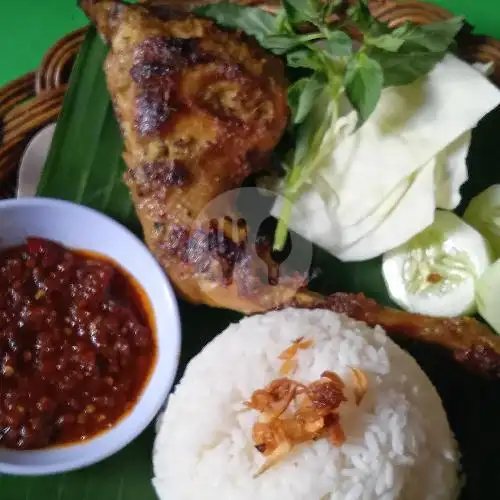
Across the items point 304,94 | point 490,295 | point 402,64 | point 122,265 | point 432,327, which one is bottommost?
point 122,265

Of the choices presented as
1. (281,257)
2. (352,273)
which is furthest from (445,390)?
(281,257)

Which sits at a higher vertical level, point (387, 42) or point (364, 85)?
point (387, 42)

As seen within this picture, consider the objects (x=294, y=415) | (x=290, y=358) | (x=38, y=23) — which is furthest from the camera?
(x=38, y=23)

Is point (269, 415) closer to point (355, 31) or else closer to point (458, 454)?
point (458, 454)

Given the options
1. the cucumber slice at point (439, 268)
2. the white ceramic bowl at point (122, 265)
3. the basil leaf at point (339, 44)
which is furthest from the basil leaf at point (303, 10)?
the white ceramic bowl at point (122, 265)

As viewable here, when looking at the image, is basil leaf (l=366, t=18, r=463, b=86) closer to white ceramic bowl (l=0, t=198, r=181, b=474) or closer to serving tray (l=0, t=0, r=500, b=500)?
serving tray (l=0, t=0, r=500, b=500)

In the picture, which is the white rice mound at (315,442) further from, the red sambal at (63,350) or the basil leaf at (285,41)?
the basil leaf at (285,41)

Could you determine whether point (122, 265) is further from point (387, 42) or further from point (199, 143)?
point (387, 42)

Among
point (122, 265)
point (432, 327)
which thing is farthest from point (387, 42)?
point (122, 265)
